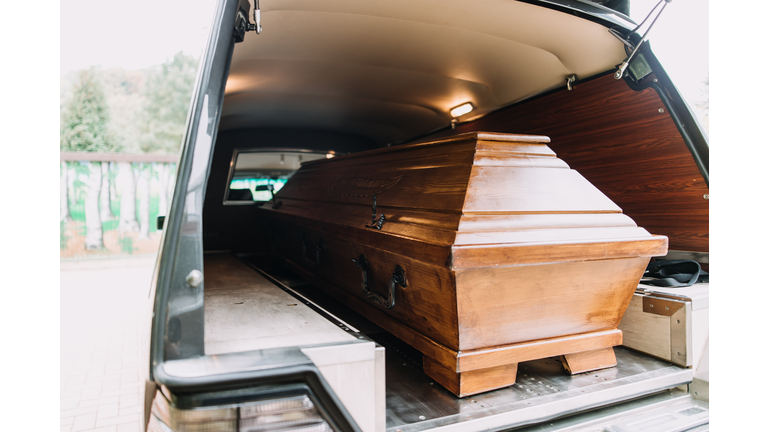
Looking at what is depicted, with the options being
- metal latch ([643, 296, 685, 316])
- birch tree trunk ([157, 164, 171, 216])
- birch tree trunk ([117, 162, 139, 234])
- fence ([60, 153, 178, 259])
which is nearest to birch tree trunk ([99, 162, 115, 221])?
fence ([60, 153, 178, 259])

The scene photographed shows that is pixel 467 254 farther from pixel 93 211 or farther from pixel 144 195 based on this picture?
pixel 93 211

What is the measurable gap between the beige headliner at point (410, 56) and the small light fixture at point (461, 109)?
0.15ft

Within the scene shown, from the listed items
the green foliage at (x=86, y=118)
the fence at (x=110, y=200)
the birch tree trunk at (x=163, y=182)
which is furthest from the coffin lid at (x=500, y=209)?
the green foliage at (x=86, y=118)

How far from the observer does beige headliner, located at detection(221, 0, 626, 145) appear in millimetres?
1846

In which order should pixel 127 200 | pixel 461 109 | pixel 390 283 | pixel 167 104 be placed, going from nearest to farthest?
pixel 390 283 → pixel 461 109 → pixel 127 200 → pixel 167 104

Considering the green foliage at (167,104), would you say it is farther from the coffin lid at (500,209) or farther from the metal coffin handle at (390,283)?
the coffin lid at (500,209)

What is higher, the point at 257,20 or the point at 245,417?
the point at 257,20

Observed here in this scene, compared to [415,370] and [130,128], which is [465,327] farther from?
[130,128]

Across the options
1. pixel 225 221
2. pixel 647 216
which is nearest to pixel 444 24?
pixel 647 216

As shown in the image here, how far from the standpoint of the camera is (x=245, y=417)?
99cm

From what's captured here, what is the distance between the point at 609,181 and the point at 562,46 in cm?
76

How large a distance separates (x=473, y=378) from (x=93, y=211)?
29.5 ft

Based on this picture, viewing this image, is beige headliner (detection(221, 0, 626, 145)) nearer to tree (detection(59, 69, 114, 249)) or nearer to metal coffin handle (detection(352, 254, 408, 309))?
metal coffin handle (detection(352, 254, 408, 309))

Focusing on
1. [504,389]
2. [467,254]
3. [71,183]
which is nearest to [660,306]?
[504,389]
